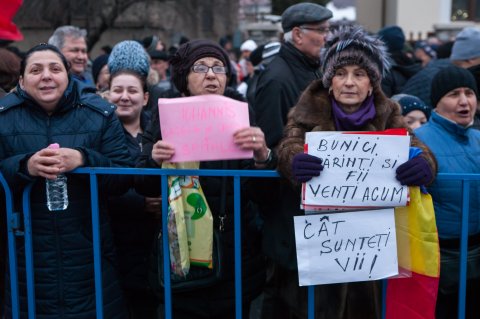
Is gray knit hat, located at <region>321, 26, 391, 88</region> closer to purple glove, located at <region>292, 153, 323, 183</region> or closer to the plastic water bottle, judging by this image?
purple glove, located at <region>292, 153, 323, 183</region>

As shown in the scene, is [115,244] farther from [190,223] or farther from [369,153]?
[369,153]

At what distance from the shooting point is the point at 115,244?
349cm

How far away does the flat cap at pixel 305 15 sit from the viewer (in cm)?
412

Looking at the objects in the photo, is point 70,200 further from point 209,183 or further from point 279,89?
point 279,89

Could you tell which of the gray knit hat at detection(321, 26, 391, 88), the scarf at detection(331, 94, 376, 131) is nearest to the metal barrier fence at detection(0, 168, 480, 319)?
the scarf at detection(331, 94, 376, 131)

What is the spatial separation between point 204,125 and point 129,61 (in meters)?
1.47

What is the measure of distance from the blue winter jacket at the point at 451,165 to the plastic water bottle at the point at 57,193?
6.03ft

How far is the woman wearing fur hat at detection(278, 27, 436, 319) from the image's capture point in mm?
2840

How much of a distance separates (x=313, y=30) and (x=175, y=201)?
1.83 meters

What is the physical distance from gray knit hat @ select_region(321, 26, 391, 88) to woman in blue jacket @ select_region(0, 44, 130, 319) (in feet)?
3.81

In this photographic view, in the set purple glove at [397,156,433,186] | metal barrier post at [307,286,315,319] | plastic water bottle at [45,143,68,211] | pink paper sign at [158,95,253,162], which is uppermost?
pink paper sign at [158,95,253,162]

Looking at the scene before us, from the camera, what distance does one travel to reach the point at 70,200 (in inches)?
119

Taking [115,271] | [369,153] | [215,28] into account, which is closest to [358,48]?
[369,153]

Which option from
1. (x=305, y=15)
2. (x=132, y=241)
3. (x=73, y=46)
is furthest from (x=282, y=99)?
(x=73, y=46)
